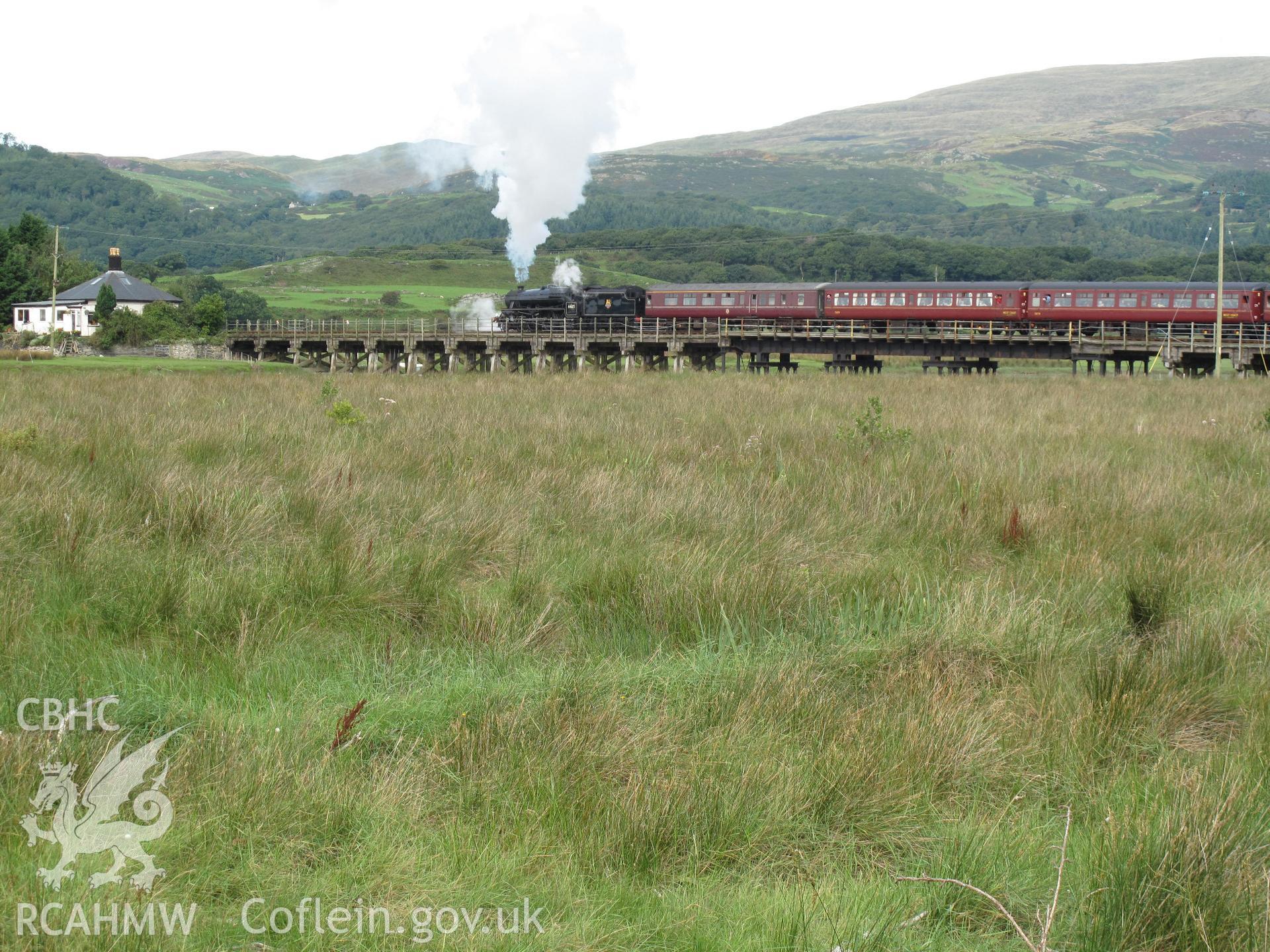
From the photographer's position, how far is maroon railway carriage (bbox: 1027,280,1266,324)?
4144 cm

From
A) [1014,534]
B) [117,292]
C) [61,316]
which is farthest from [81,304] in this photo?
[1014,534]

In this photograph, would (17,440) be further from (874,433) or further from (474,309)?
(474,309)

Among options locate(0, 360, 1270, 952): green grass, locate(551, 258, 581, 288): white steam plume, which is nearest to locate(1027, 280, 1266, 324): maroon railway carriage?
locate(551, 258, 581, 288): white steam plume

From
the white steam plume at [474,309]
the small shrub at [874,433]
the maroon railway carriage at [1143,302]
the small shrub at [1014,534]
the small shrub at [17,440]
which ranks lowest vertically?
the small shrub at [1014,534]

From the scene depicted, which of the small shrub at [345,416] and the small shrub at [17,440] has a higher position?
the small shrub at [17,440]

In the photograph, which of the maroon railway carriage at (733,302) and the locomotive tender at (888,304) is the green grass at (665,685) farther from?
the maroon railway carriage at (733,302)

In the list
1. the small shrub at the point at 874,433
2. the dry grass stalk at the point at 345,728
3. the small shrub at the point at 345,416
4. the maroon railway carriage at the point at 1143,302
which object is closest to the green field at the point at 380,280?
the maroon railway carriage at the point at 1143,302

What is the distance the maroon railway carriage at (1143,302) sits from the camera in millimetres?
41438

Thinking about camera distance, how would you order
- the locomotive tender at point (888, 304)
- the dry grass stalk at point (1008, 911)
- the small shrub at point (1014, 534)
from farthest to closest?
the locomotive tender at point (888, 304) → the small shrub at point (1014, 534) → the dry grass stalk at point (1008, 911)

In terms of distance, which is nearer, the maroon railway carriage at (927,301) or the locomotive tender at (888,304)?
the locomotive tender at (888,304)

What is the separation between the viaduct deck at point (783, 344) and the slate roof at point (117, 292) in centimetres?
2546

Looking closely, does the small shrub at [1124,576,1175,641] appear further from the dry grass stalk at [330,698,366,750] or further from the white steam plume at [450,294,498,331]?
the white steam plume at [450,294,498,331]

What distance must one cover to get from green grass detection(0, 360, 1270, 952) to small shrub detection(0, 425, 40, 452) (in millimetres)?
210

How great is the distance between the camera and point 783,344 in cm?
4559
